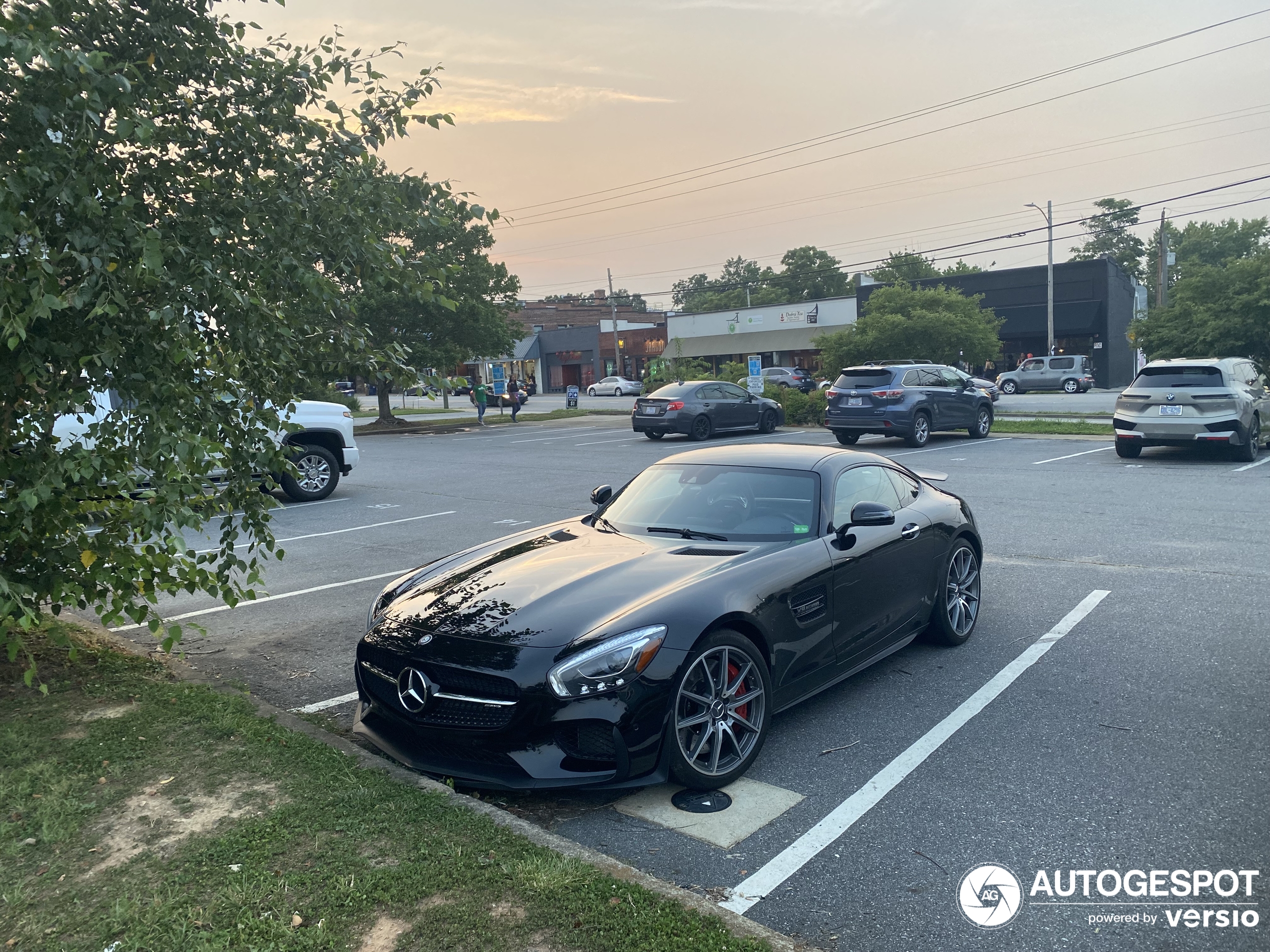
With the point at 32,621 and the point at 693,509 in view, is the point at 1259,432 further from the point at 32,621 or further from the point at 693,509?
the point at 32,621

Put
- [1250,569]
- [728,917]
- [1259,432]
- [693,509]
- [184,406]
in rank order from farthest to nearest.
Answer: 1. [1259,432]
2. [1250,569]
3. [693,509]
4. [184,406]
5. [728,917]

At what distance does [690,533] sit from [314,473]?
9.85m

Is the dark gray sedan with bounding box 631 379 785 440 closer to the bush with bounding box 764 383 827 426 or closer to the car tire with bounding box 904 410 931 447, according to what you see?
the bush with bounding box 764 383 827 426

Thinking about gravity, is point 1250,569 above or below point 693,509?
below

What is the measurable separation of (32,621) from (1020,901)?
12.0ft

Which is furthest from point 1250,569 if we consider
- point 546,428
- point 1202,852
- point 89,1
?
point 546,428

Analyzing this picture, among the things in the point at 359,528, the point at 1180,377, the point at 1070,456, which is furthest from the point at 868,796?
the point at 1070,456

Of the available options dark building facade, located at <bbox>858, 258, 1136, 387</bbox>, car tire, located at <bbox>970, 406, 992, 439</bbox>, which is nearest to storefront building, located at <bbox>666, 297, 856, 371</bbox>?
dark building facade, located at <bbox>858, 258, 1136, 387</bbox>

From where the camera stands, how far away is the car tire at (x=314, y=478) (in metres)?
13.5

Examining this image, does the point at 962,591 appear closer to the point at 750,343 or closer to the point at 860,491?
the point at 860,491

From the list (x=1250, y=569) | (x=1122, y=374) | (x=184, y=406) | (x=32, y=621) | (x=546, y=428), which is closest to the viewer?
(x=32, y=621)

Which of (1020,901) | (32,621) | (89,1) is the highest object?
(89,1)

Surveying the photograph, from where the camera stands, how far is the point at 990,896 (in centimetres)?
324

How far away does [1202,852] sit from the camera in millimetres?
3449
